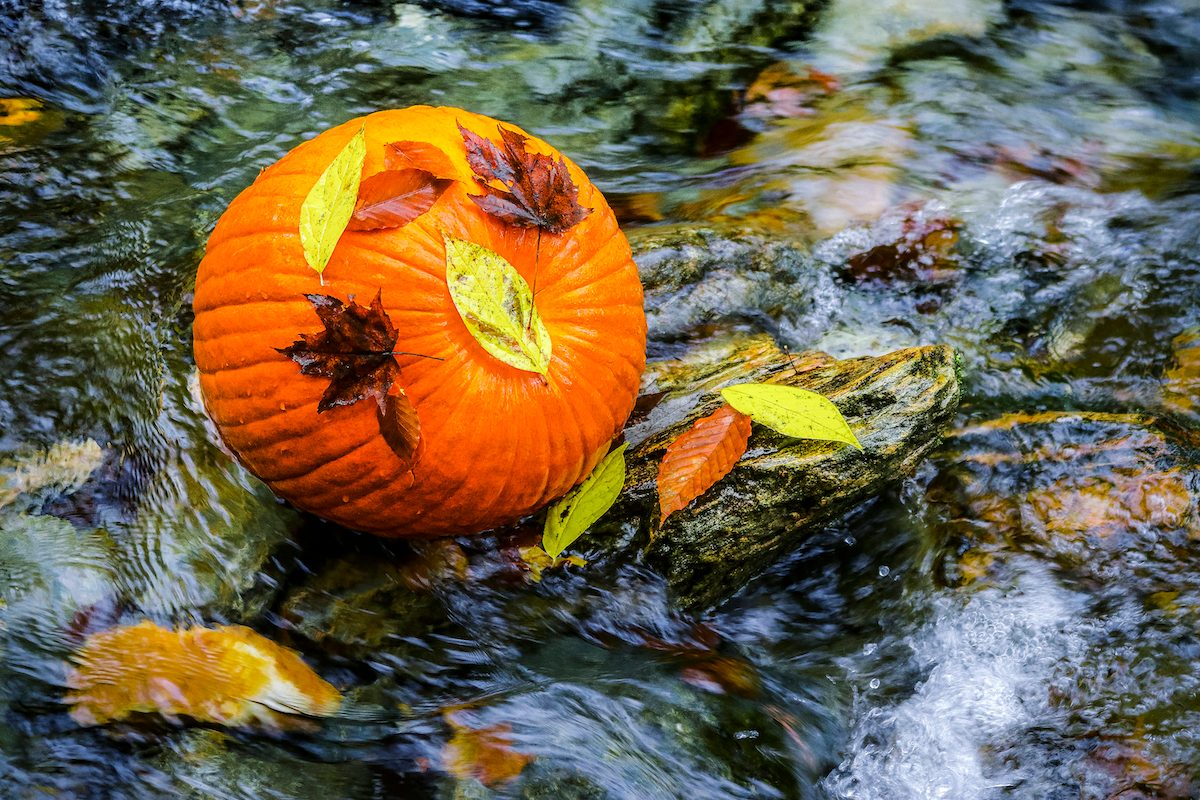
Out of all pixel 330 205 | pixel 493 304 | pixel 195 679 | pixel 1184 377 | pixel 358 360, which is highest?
pixel 330 205

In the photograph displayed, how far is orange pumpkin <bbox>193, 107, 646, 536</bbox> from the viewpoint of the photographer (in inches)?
85.8

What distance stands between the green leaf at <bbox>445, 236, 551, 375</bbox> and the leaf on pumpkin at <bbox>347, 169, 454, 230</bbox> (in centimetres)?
12

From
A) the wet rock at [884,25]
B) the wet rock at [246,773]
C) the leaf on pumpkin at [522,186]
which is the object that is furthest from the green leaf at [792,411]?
the wet rock at [884,25]

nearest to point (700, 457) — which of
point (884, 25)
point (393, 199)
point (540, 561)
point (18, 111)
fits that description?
point (540, 561)

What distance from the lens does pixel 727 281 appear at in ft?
11.4

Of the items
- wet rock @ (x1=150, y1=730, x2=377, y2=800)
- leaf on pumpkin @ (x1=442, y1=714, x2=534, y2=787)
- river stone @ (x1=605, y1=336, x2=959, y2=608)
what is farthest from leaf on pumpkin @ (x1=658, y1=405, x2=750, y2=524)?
wet rock @ (x1=150, y1=730, x2=377, y2=800)

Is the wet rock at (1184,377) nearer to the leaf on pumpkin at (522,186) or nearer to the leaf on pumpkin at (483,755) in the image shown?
the leaf on pumpkin at (522,186)

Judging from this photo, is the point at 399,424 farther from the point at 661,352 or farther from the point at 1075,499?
the point at 1075,499

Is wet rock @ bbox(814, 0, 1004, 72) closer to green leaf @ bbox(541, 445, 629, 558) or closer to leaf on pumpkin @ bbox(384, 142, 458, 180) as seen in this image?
green leaf @ bbox(541, 445, 629, 558)

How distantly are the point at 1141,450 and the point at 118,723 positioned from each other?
332 cm

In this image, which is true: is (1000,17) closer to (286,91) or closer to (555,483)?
(286,91)

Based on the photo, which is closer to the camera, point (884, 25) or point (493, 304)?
point (493, 304)

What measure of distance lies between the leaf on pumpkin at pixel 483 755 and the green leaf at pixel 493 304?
1019 millimetres

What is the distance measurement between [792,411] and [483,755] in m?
1.28
